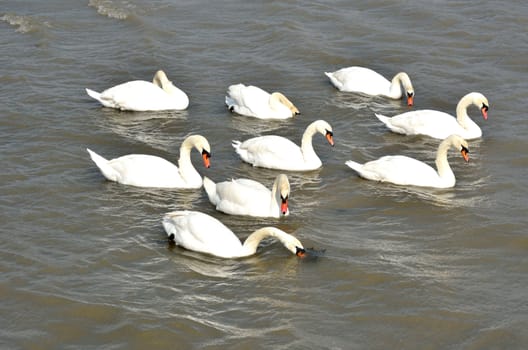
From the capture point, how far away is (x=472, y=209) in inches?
578

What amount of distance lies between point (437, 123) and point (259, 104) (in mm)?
3194

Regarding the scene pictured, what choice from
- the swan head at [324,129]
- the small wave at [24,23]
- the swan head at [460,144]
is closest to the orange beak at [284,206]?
the swan head at [324,129]

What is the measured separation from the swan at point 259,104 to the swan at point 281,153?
1.84m

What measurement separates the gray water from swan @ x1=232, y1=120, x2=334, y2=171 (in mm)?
213

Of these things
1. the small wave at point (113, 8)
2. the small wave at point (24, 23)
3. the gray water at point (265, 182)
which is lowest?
the gray water at point (265, 182)

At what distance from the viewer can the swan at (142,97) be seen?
721 inches

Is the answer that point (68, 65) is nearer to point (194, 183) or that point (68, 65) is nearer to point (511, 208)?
point (194, 183)

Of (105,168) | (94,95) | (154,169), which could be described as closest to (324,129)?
(154,169)

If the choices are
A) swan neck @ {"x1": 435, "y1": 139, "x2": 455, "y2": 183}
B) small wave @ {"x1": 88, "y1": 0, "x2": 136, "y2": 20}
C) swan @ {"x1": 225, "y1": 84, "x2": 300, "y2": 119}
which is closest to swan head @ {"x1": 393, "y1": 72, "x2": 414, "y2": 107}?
swan @ {"x1": 225, "y1": 84, "x2": 300, "y2": 119}

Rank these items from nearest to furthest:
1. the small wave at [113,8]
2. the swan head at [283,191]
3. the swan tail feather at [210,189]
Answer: the swan head at [283,191]
the swan tail feather at [210,189]
the small wave at [113,8]

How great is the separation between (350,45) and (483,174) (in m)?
6.78

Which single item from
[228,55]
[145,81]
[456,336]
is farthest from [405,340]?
[228,55]

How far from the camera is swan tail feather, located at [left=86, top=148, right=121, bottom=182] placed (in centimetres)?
1517

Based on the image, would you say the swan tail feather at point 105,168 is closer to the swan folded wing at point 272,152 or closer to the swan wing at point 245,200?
the swan wing at point 245,200
